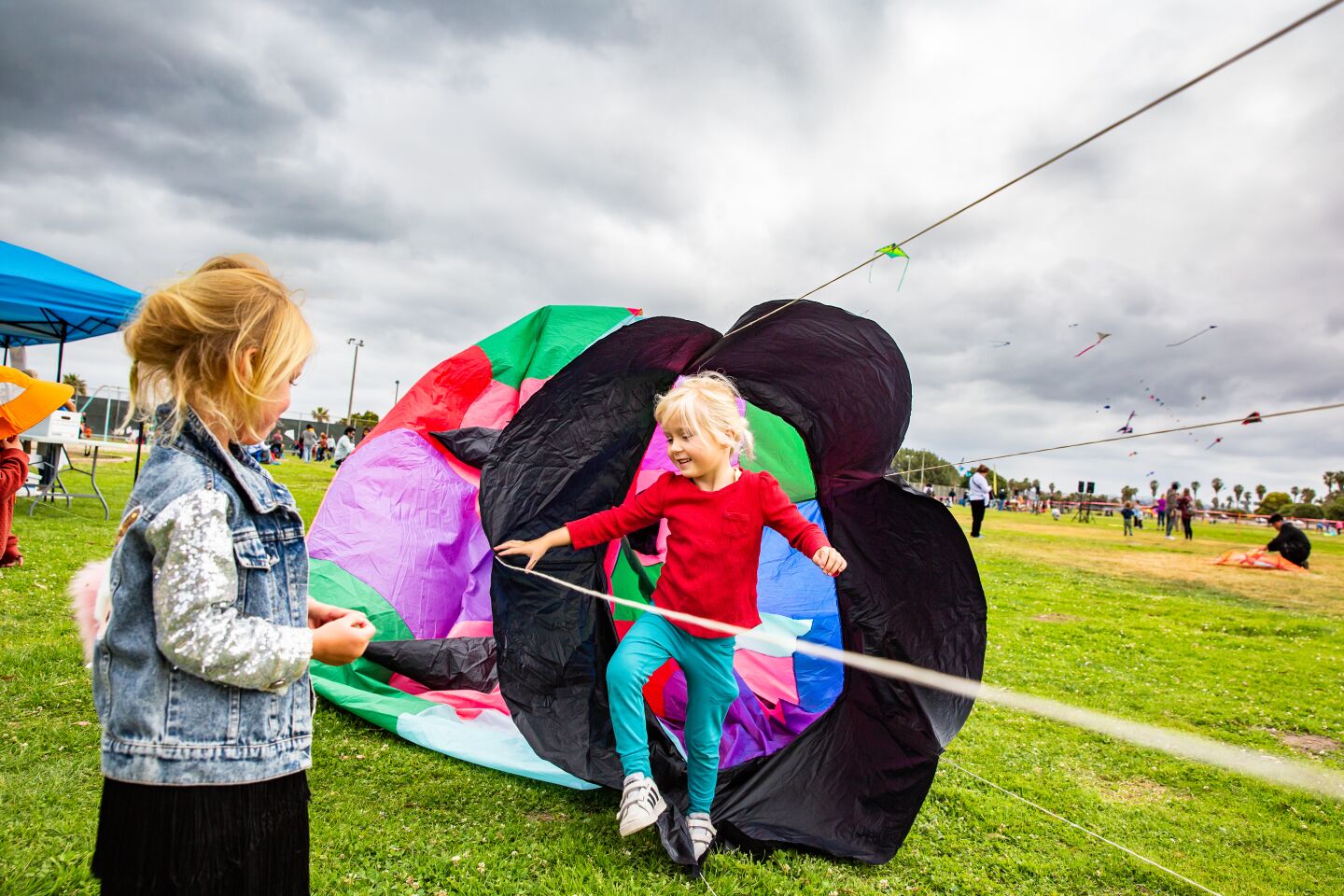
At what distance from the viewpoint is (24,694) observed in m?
3.32

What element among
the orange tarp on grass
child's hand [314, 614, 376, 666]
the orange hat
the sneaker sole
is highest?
the orange hat

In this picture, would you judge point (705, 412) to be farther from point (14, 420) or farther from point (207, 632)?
point (14, 420)

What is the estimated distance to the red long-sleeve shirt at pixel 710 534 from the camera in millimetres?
2865

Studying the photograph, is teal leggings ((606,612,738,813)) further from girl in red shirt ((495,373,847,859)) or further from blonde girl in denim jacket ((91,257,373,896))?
blonde girl in denim jacket ((91,257,373,896))

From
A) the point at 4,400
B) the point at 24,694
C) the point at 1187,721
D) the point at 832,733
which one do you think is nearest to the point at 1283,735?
the point at 1187,721

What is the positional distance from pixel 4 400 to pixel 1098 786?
712 centimetres

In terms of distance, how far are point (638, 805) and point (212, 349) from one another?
190 centimetres

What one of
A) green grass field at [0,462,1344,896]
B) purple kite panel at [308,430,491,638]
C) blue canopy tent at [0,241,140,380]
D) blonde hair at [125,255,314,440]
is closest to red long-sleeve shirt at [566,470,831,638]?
green grass field at [0,462,1344,896]

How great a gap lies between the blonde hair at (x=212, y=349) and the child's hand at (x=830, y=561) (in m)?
1.79

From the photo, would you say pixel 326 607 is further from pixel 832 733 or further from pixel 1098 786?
pixel 1098 786

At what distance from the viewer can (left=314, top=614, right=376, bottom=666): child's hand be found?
133 centimetres

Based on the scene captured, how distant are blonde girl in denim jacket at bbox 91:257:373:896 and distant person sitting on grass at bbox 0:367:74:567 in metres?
5.44

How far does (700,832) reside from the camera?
2.71 meters

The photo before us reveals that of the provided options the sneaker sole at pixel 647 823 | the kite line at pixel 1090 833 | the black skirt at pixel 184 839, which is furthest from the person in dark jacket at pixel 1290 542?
the black skirt at pixel 184 839
